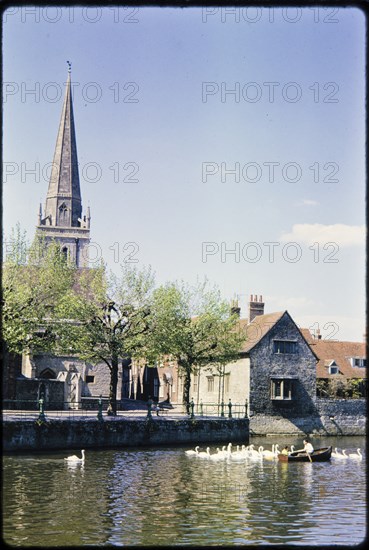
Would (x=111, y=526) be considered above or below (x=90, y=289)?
below

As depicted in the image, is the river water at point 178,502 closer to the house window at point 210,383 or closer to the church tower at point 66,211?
the house window at point 210,383

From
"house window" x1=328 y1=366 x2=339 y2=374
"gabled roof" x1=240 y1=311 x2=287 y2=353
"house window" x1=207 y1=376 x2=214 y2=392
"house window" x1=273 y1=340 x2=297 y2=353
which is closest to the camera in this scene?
"gabled roof" x1=240 y1=311 x2=287 y2=353

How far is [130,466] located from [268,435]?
25.5 m

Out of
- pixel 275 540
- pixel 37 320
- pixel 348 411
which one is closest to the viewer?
pixel 275 540

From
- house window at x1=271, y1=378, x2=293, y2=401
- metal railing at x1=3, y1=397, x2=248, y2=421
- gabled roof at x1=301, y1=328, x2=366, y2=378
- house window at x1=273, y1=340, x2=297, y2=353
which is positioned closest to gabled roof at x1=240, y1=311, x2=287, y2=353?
house window at x1=273, y1=340, x2=297, y2=353

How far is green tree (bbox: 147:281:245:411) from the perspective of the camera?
47.5m

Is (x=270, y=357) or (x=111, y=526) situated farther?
(x=270, y=357)

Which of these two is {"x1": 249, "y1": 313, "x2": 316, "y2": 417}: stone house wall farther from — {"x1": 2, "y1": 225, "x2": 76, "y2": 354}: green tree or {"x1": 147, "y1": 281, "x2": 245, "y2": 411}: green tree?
{"x1": 2, "y1": 225, "x2": 76, "y2": 354}: green tree

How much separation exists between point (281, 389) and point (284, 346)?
11.6 ft

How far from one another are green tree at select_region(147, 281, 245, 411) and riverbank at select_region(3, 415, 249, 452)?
448 centimetres

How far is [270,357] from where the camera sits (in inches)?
2270

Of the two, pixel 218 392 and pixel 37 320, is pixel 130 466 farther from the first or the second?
pixel 218 392

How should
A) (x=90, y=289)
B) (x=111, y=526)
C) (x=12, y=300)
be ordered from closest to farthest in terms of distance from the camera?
(x=111, y=526) < (x=12, y=300) < (x=90, y=289)

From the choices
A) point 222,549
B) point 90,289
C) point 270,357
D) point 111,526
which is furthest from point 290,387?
point 222,549
